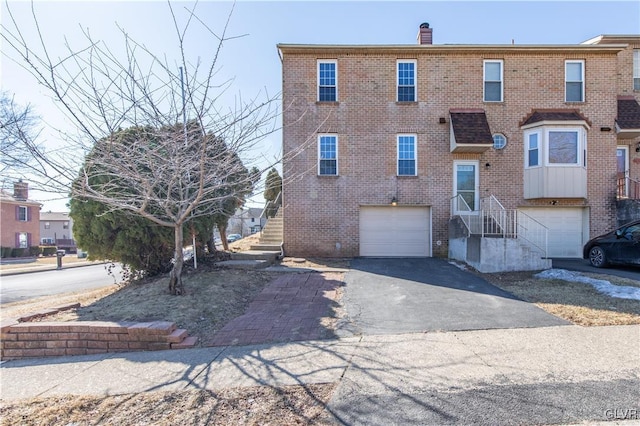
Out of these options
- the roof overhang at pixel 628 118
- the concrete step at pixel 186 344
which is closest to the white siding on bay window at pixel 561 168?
the roof overhang at pixel 628 118

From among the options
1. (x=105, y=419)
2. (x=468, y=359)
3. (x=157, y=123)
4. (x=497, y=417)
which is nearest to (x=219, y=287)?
(x=157, y=123)

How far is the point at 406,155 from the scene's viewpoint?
1327 cm

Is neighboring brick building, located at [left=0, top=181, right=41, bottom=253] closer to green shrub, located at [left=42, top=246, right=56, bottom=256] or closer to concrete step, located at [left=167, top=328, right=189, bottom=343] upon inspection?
green shrub, located at [left=42, top=246, right=56, bottom=256]

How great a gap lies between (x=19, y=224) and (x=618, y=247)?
47.1 m

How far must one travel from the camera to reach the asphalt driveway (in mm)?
5379

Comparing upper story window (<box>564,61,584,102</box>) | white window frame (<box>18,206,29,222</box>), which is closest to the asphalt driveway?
upper story window (<box>564,61,584,102</box>)

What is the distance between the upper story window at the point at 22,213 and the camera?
35912 millimetres

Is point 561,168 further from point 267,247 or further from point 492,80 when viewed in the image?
point 267,247

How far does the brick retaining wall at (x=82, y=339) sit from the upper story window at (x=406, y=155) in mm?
10316

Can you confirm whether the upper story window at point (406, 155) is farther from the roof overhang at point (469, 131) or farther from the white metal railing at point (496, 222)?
the white metal railing at point (496, 222)

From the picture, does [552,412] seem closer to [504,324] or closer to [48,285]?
[504,324]

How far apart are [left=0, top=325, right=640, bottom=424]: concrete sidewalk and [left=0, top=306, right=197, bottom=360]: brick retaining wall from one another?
0.18 metres

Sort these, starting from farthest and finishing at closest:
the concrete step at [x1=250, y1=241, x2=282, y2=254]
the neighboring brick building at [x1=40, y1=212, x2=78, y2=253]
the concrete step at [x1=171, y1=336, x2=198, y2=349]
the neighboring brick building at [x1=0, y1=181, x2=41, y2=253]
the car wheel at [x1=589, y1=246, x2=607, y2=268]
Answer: the neighboring brick building at [x1=40, y1=212, x2=78, y2=253] → the neighboring brick building at [x1=0, y1=181, x2=41, y2=253] → the concrete step at [x1=250, y1=241, x2=282, y2=254] → the car wheel at [x1=589, y1=246, x2=607, y2=268] → the concrete step at [x1=171, y1=336, x2=198, y2=349]

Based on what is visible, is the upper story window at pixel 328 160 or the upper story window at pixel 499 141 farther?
the upper story window at pixel 328 160
